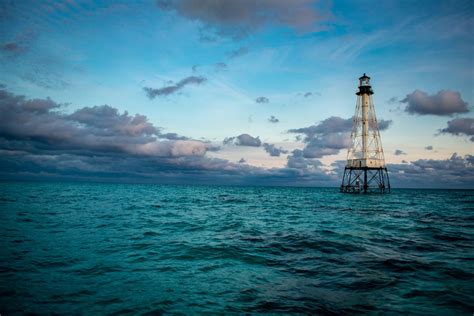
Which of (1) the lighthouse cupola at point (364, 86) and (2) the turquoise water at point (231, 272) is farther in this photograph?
(1) the lighthouse cupola at point (364, 86)

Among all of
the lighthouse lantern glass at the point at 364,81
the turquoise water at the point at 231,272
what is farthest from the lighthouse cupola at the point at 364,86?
the turquoise water at the point at 231,272

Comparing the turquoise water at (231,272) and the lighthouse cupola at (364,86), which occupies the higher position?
Result: the lighthouse cupola at (364,86)

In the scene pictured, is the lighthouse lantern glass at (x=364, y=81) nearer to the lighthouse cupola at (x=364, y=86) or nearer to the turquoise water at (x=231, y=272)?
the lighthouse cupola at (x=364, y=86)

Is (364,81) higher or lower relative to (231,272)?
higher

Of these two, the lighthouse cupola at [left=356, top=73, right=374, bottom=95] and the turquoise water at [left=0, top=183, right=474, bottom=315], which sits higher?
the lighthouse cupola at [left=356, top=73, right=374, bottom=95]

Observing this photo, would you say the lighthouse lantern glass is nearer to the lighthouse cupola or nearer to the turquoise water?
the lighthouse cupola

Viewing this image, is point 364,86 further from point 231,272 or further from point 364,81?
point 231,272

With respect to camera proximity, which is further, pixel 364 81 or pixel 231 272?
pixel 364 81

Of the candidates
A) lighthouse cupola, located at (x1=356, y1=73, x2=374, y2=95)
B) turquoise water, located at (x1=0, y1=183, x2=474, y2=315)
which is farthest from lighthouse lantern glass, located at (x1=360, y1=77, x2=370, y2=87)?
turquoise water, located at (x1=0, y1=183, x2=474, y2=315)

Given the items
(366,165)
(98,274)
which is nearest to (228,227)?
Result: (98,274)

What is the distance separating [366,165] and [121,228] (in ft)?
195

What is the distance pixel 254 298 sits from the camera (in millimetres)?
7086

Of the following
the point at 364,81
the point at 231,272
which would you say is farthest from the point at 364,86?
the point at 231,272

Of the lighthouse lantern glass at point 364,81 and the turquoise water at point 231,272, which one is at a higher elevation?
the lighthouse lantern glass at point 364,81
